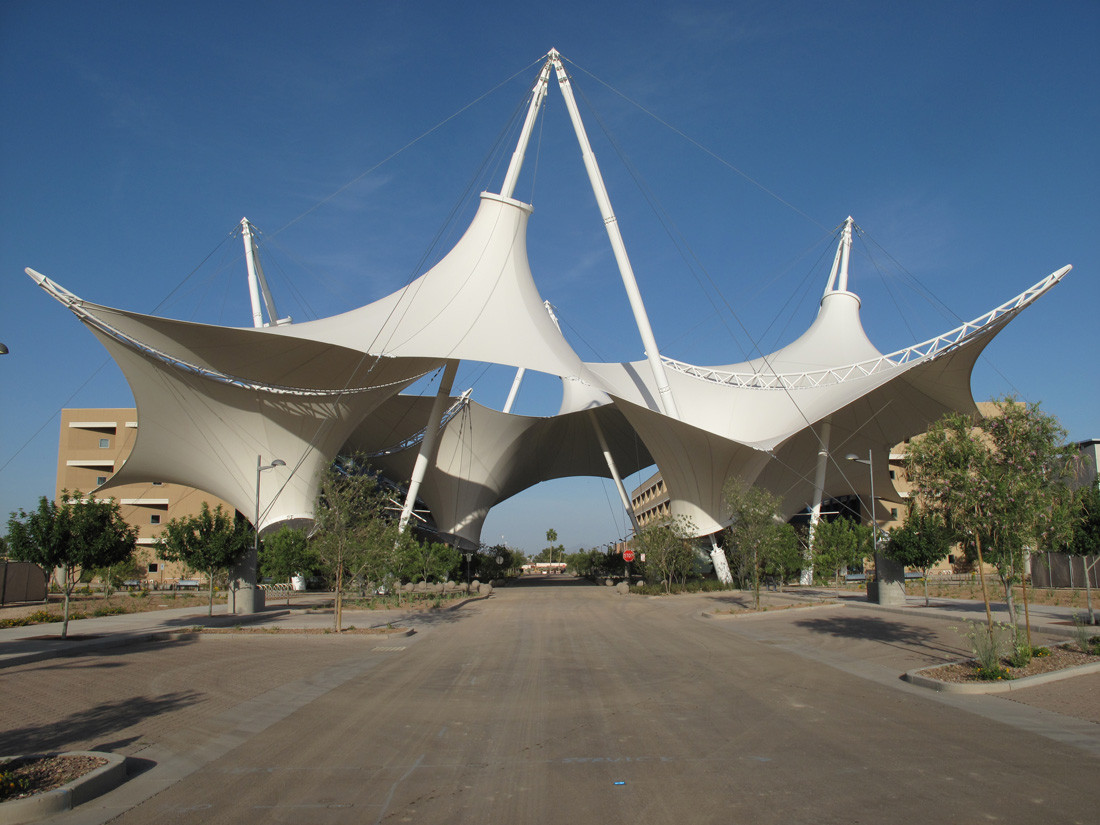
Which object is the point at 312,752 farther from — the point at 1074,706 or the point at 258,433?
the point at 258,433

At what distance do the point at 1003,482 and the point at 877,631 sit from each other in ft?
22.4

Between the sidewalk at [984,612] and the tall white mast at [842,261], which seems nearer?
the sidewalk at [984,612]

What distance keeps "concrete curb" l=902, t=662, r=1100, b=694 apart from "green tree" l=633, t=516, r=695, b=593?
76.3 feet

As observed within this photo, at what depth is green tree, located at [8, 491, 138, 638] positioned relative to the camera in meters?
17.6

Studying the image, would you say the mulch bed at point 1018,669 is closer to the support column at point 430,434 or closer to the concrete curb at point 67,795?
the concrete curb at point 67,795

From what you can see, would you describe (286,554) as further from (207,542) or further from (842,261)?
(842,261)

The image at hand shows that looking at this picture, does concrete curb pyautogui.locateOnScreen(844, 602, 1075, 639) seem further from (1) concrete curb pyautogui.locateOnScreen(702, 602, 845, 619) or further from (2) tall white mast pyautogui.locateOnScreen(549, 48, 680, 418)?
(2) tall white mast pyautogui.locateOnScreen(549, 48, 680, 418)

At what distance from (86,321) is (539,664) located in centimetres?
2117

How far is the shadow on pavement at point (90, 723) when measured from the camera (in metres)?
7.27

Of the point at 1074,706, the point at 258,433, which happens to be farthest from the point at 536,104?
the point at 1074,706

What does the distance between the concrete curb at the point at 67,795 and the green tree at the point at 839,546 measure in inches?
1262

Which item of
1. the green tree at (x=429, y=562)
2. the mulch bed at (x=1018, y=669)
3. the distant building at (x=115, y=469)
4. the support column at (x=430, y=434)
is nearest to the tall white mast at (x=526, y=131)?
the support column at (x=430, y=434)

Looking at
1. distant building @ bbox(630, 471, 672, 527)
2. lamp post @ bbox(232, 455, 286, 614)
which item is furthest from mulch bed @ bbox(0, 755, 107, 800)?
distant building @ bbox(630, 471, 672, 527)

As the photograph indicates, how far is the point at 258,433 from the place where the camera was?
32906 mm
